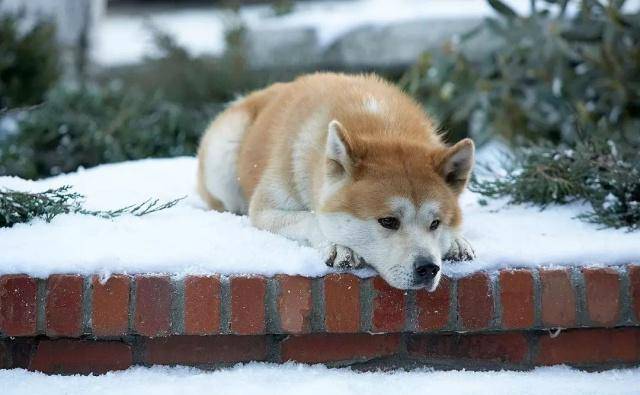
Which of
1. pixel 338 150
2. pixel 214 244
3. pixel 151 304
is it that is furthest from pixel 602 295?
pixel 151 304

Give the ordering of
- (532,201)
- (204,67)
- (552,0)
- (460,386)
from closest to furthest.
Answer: (460,386) < (532,201) < (552,0) < (204,67)

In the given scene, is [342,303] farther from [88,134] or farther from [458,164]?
[88,134]

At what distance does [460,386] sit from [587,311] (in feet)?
1.72

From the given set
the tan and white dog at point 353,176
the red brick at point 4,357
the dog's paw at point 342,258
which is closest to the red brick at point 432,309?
the tan and white dog at point 353,176

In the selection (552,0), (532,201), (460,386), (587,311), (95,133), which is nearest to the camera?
(460,386)

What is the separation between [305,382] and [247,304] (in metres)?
0.30

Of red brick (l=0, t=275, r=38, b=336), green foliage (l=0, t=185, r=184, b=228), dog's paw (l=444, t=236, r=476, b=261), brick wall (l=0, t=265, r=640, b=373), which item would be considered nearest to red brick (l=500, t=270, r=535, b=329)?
brick wall (l=0, t=265, r=640, b=373)

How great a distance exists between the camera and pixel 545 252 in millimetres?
2764

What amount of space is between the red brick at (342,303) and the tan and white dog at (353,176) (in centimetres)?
6

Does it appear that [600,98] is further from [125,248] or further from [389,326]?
[125,248]

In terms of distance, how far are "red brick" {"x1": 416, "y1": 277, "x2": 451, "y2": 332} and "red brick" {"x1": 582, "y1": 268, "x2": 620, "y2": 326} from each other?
18.4 inches

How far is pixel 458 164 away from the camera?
113 inches

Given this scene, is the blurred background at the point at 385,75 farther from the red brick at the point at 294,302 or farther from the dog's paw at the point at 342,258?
the red brick at the point at 294,302

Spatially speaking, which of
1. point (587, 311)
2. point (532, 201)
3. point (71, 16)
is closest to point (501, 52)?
point (532, 201)
